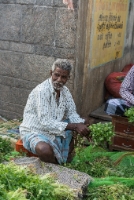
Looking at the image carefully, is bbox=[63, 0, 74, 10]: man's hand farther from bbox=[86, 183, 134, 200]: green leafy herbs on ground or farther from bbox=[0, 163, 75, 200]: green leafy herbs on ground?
bbox=[0, 163, 75, 200]: green leafy herbs on ground

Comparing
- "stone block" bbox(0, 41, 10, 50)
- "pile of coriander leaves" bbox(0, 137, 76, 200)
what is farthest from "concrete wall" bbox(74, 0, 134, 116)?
"pile of coriander leaves" bbox(0, 137, 76, 200)

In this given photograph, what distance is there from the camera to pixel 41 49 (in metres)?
5.79

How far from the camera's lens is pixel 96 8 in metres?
5.61

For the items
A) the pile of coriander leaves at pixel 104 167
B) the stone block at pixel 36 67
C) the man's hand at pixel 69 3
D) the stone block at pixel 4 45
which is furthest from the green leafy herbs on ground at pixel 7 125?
the man's hand at pixel 69 3

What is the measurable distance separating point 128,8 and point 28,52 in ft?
8.76

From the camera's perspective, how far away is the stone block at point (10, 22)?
5902 millimetres

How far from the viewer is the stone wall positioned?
18.1 feet

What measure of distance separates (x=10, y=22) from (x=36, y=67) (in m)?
0.92

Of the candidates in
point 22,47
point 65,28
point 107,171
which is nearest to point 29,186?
point 107,171

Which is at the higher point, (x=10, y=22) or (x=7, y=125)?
(x=10, y=22)

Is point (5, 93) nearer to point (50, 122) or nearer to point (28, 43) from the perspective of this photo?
point (28, 43)

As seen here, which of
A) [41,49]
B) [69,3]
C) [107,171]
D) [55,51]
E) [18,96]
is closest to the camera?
[107,171]

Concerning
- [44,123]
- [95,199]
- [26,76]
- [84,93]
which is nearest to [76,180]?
[95,199]

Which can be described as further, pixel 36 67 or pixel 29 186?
pixel 36 67
